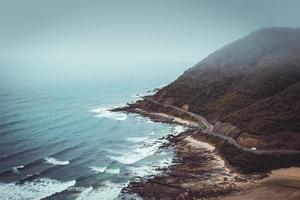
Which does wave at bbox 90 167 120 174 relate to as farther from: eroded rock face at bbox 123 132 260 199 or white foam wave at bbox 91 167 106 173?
eroded rock face at bbox 123 132 260 199

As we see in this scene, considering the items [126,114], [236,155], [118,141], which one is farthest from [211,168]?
[126,114]

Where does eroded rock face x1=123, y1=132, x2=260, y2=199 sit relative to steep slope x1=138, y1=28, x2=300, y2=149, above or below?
below

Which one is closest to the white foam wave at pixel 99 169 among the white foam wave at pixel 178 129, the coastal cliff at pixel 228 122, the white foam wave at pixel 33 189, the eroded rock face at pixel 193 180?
the white foam wave at pixel 33 189

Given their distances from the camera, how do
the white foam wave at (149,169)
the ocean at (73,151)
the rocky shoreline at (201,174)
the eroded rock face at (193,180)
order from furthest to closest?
the white foam wave at (149,169) → the ocean at (73,151) → the rocky shoreline at (201,174) → the eroded rock face at (193,180)

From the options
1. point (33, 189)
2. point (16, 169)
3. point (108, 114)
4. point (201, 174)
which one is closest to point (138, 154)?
point (201, 174)

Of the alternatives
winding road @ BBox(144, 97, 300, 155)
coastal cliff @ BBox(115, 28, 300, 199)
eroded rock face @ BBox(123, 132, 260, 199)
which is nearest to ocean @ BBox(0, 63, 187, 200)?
eroded rock face @ BBox(123, 132, 260, 199)

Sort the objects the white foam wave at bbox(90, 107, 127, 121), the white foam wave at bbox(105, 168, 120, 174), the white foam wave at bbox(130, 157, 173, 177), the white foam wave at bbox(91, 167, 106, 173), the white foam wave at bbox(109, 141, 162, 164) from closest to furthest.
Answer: the white foam wave at bbox(130, 157, 173, 177) → the white foam wave at bbox(105, 168, 120, 174) → the white foam wave at bbox(91, 167, 106, 173) → the white foam wave at bbox(109, 141, 162, 164) → the white foam wave at bbox(90, 107, 127, 121)

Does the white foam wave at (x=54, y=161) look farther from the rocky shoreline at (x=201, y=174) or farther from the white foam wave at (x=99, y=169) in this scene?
the rocky shoreline at (x=201, y=174)
